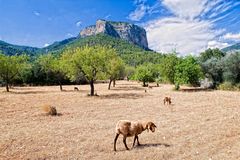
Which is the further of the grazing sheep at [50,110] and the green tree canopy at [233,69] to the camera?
the green tree canopy at [233,69]

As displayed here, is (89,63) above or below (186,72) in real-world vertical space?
above

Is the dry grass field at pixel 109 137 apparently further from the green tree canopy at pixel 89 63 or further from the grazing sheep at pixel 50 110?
the green tree canopy at pixel 89 63

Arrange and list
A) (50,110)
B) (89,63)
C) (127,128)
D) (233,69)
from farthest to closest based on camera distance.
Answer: (233,69) → (89,63) → (50,110) → (127,128)

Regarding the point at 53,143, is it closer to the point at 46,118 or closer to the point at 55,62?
the point at 46,118

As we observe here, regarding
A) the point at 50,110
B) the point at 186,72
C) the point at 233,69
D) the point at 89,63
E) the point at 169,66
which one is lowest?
the point at 50,110

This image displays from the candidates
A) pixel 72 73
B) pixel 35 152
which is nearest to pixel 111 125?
pixel 35 152

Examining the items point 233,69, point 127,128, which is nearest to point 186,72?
point 233,69

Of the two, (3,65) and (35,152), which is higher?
(3,65)

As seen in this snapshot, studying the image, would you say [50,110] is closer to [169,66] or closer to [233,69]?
[169,66]

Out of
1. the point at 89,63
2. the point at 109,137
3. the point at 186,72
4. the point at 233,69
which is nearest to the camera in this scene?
the point at 109,137

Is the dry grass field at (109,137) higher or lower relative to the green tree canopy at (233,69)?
lower

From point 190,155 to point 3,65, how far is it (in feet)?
176

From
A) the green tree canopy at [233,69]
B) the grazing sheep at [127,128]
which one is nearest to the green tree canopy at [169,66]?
the green tree canopy at [233,69]

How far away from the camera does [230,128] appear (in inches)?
795
